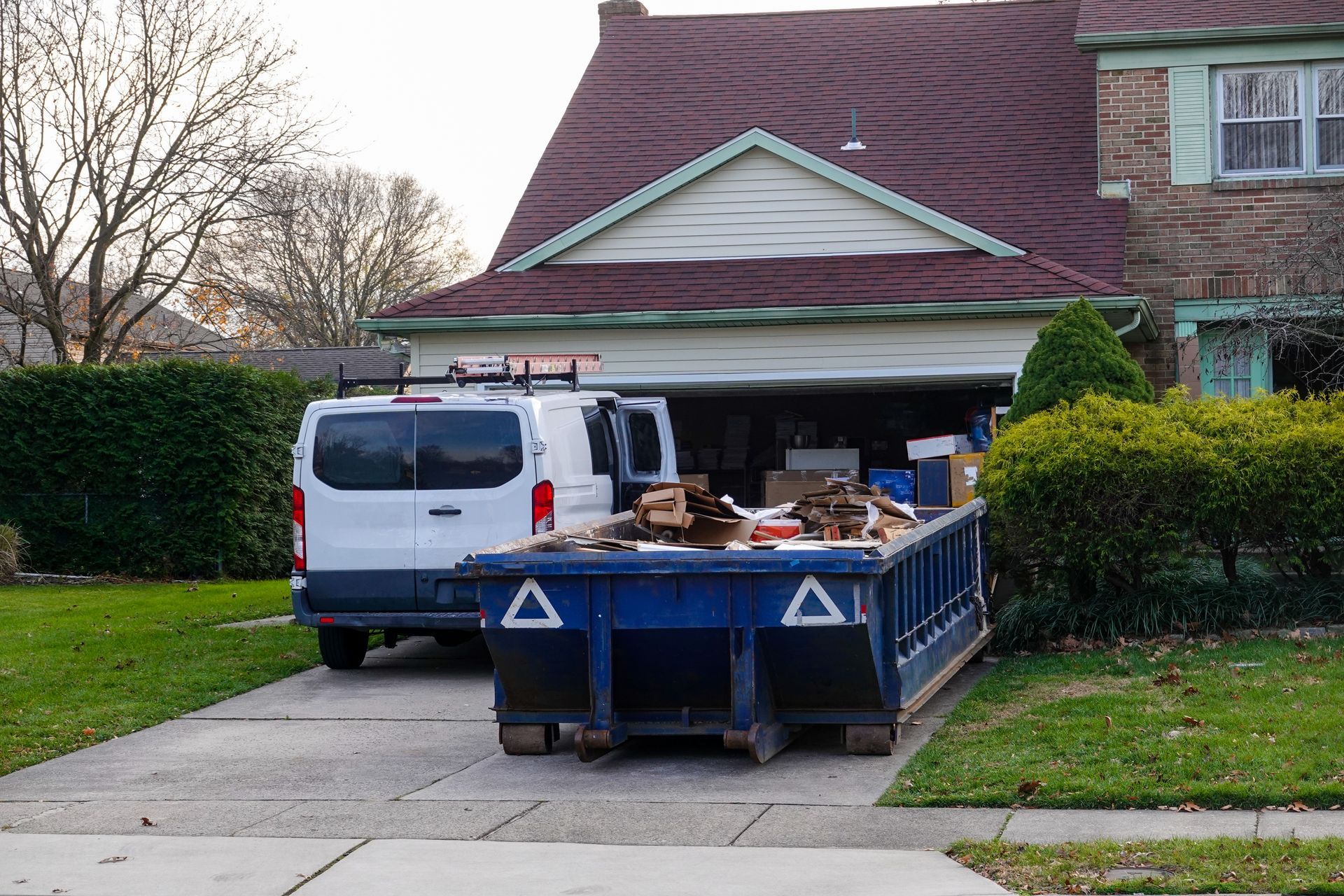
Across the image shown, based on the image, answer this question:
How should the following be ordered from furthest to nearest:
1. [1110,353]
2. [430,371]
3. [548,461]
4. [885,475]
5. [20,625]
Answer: [430,371] < [885,475] < [20,625] < [1110,353] < [548,461]

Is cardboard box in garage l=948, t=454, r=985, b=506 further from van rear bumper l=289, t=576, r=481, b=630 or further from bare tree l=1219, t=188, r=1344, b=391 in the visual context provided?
van rear bumper l=289, t=576, r=481, b=630

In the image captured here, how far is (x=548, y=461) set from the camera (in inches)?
416

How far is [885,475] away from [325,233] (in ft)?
118

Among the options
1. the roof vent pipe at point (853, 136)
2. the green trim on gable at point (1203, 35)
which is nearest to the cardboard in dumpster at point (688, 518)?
the roof vent pipe at point (853, 136)

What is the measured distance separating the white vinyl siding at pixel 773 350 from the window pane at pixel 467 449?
5.34 m

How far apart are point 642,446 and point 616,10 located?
11.8m

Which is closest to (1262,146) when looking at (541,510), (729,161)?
(729,161)

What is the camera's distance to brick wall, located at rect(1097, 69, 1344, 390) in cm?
1681

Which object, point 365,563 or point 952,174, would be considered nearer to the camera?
point 365,563

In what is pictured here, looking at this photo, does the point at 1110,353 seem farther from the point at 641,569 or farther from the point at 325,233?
the point at 325,233

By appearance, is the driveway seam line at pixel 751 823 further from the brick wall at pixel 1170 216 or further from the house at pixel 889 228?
the brick wall at pixel 1170 216

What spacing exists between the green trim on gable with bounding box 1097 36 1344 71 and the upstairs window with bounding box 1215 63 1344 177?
16cm

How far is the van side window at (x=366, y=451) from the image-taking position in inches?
422

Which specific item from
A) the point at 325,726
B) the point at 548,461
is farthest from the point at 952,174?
the point at 325,726
